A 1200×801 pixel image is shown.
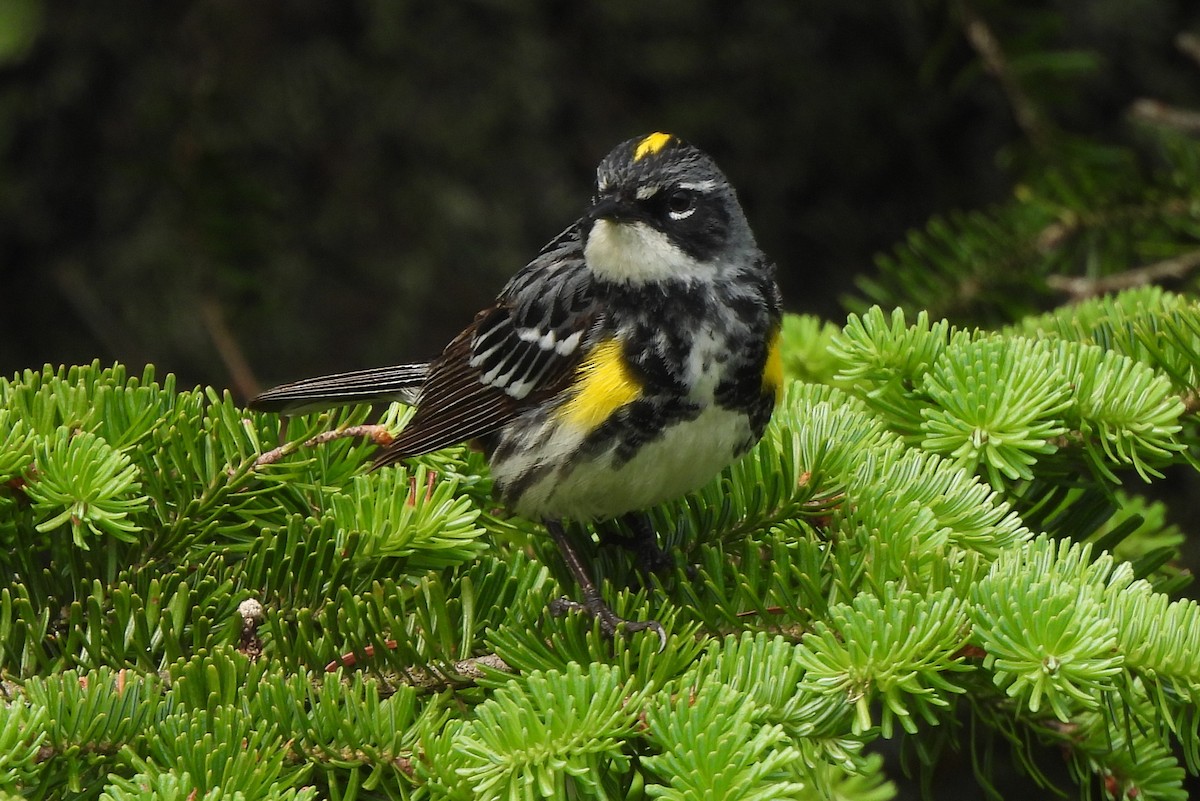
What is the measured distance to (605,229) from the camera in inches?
98.6

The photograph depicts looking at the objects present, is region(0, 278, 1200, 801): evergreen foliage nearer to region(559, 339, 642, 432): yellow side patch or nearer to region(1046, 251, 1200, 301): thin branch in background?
region(559, 339, 642, 432): yellow side patch

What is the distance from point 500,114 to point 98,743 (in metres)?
3.33

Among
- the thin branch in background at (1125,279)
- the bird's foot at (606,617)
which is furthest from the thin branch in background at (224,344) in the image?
the thin branch in background at (1125,279)

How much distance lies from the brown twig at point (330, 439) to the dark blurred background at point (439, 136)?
1.66 meters

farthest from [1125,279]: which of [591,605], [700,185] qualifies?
[591,605]

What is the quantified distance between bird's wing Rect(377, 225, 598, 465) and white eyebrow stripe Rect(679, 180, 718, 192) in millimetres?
264

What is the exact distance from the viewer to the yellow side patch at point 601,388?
2.33 meters

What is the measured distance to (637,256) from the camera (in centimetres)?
249

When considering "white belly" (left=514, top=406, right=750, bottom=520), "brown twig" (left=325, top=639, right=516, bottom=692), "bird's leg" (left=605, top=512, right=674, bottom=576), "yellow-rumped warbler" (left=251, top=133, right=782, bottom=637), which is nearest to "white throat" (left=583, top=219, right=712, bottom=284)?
"yellow-rumped warbler" (left=251, top=133, right=782, bottom=637)

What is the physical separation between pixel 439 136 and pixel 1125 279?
8.07 ft

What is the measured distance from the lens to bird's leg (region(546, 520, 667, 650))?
180 centimetres

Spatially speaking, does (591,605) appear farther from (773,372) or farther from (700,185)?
(700,185)

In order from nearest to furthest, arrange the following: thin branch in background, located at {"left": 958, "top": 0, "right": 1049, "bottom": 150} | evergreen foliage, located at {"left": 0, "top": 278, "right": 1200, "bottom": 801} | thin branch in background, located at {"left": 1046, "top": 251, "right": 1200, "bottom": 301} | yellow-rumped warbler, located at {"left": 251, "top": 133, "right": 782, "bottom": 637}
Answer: evergreen foliage, located at {"left": 0, "top": 278, "right": 1200, "bottom": 801}, yellow-rumped warbler, located at {"left": 251, "top": 133, "right": 782, "bottom": 637}, thin branch in background, located at {"left": 1046, "top": 251, "right": 1200, "bottom": 301}, thin branch in background, located at {"left": 958, "top": 0, "right": 1049, "bottom": 150}

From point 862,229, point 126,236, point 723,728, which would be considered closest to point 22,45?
point 126,236
